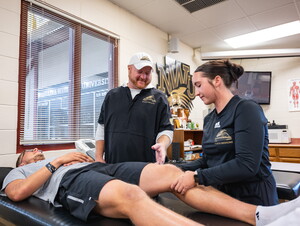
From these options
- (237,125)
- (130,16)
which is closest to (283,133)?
(130,16)

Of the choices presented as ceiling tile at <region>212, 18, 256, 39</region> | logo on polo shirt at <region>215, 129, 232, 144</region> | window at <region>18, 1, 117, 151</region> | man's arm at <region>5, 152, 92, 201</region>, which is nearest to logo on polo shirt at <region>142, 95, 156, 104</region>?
logo on polo shirt at <region>215, 129, 232, 144</region>

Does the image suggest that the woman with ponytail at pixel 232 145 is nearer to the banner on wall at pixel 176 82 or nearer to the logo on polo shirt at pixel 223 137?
the logo on polo shirt at pixel 223 137

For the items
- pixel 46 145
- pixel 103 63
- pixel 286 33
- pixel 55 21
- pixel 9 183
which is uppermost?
pixel 286 33

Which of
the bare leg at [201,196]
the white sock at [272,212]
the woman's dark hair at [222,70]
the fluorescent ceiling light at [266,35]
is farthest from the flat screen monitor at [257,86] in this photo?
the white sock at [272,212]

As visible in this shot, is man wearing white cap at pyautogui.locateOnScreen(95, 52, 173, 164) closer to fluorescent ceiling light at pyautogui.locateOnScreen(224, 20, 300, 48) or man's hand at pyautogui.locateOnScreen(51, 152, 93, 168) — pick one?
man's hand at pyautogui.locateOnScreen(51, 152, 93, 168)

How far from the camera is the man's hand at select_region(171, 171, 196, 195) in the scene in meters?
1.28

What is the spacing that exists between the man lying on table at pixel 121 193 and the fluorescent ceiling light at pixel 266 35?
3.63 meters

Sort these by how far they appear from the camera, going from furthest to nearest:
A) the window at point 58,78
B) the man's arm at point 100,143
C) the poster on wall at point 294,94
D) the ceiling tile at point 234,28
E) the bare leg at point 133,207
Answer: the poster on wall at point 294,94, the ceiling tile at point 234,28, the window at point 58,78, the man's arm at point 100,143, the bare leg at point 133,207

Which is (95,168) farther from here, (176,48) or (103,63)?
(176,48)

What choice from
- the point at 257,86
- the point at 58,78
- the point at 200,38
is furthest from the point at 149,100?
the point at 257,86

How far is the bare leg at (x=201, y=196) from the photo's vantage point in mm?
1141

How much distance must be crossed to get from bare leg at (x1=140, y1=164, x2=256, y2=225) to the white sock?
0.05 meters

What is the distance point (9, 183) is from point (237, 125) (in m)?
1.43

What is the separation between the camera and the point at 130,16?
337 cm
